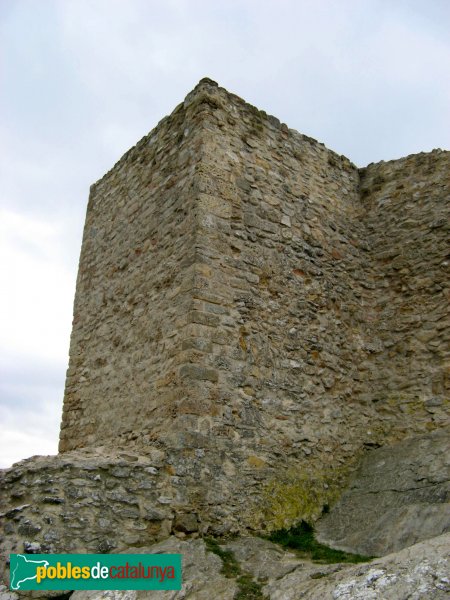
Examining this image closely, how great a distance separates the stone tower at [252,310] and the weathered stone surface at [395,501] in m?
0.27

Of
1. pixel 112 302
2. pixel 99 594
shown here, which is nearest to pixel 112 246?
pixel 112 302

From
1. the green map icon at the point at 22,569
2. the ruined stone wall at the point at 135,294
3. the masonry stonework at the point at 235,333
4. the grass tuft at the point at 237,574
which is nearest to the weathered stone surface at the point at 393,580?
the grass tuft at the point at 237,574

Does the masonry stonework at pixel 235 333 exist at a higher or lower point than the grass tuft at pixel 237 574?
higher

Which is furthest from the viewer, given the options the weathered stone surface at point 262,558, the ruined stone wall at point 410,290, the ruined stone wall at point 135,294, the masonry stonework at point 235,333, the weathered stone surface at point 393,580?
the ruined stone wall at point 410,290

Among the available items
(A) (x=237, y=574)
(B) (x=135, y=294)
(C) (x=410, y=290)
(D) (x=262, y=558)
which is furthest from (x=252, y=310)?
(A) (x=237, y=574)

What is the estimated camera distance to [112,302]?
773cm

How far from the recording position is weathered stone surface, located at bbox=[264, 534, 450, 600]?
3324mm

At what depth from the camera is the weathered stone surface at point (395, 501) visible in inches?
209

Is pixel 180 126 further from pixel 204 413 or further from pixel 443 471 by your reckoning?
pixel 443 471

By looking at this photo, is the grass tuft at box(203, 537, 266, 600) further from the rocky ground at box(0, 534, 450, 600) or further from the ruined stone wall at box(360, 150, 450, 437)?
the ruined stone wall at box(360, 150, 450, 437)

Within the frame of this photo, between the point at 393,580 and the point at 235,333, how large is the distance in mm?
3205

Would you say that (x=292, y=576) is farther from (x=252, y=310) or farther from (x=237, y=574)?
(x=252, y=310)

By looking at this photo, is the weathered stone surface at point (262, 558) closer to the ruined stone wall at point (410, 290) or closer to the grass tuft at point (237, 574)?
the grass tuft at point (237, 574)

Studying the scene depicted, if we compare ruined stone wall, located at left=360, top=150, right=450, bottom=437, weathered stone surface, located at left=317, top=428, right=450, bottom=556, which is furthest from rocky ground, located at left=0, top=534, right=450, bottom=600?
ruined stone wall, located at left=360, top=150, right=450, bottom=437
